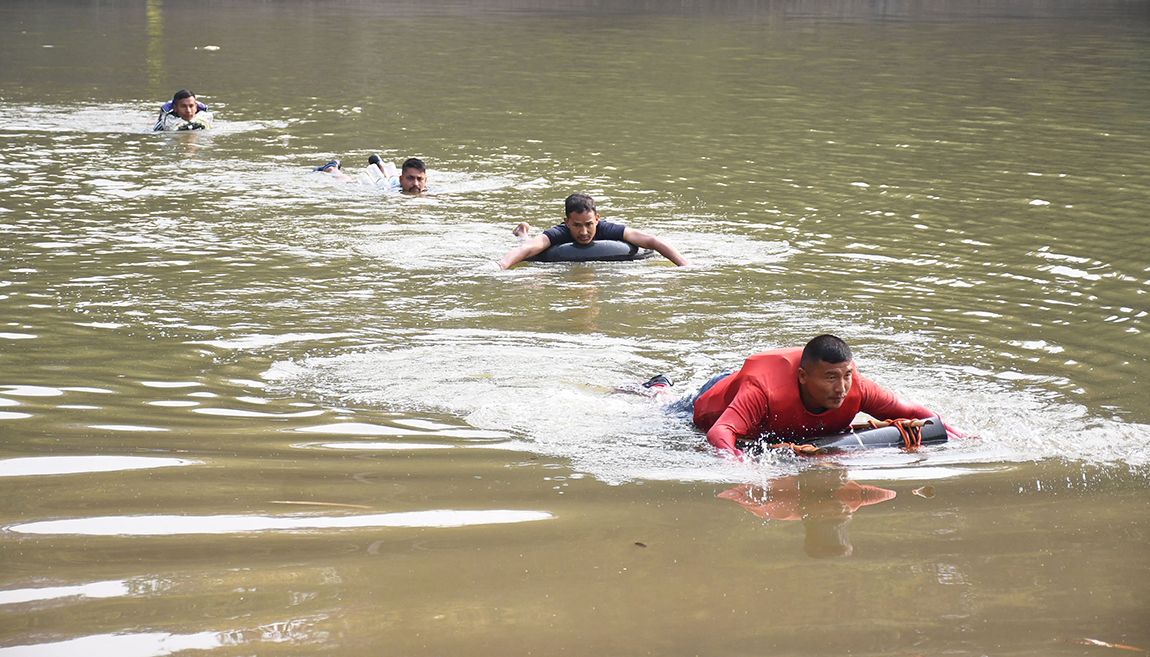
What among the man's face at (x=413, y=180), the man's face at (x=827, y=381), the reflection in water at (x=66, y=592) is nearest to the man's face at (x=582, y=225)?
the man's face at (x=413, y=180)

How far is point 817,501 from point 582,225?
21.0ft

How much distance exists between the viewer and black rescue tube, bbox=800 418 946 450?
6254 mm

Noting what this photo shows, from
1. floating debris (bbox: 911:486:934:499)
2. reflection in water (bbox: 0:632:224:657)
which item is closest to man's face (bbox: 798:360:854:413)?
floating debris (bbox: 911:486:934:499)

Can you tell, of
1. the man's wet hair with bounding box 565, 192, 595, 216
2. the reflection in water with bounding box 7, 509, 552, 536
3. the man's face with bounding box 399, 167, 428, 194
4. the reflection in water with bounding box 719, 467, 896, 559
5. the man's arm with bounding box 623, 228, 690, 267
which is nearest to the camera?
the reflection in water with bounding box 7, 509, 552, 536

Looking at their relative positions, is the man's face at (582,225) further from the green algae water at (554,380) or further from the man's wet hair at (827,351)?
the man's wet hair at (827,351)

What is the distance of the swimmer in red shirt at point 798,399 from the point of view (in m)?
6.00

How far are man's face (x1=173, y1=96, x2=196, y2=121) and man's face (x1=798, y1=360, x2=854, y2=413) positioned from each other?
15560 millimetres

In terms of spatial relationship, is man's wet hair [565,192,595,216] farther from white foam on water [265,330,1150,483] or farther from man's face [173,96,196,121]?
man's face [173,96,196,121]

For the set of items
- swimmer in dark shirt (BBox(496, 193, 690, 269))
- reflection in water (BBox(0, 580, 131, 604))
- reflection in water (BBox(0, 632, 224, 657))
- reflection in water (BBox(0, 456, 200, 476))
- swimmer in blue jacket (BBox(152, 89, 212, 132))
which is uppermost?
swimmer in blue jacket (BBox(152, 89, 212, 132))

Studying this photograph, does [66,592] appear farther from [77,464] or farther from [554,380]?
[554,380]

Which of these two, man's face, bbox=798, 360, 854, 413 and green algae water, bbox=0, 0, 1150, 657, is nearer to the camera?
green algae water, bbox=0, 0, 1150, 657

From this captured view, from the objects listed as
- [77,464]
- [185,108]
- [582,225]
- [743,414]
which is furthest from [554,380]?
[185,108]

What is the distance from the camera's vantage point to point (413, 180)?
14.5m

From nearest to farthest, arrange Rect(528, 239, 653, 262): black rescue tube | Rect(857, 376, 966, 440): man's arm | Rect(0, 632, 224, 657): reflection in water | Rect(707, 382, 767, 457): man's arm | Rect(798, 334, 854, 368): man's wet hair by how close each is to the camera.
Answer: Rect(0, 632, 224, 657): reflection in water, Rect(798, 334, 854, 368): man's wet hair, Rect(707, 382, 767, 457): man's arm, Rect(857, 376, 966, 440): man's arm, Rect(528, 239, 653, 262): black rescue tube
